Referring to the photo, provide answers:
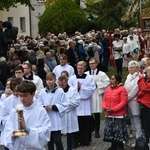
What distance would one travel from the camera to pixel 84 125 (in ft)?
40.1

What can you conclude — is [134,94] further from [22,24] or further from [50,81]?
[22,24]

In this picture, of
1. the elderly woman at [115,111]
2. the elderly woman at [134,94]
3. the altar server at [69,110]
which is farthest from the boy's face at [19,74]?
the elderly woman at [134,94]

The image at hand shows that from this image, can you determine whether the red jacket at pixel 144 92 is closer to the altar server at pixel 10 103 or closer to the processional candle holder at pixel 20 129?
the altar server at pixel 10 103

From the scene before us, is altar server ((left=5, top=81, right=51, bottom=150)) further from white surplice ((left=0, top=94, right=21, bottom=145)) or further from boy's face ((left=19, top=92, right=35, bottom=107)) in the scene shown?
white surplice ((left=0, top=94, right=21, bottom=145))

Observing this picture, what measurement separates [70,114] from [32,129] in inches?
156

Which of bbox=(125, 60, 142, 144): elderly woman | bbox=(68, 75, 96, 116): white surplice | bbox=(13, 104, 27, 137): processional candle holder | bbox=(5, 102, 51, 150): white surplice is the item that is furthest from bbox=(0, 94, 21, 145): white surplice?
bbox=(68, 75, 96, 116): white surplice

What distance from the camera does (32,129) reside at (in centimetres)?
682

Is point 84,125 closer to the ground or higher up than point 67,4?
closer to the ground

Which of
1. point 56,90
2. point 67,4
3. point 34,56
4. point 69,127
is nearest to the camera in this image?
point 56,90

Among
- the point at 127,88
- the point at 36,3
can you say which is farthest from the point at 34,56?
the point at 36,3

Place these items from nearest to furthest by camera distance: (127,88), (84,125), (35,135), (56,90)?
(35,135), (56,90), (127,88), (84,125)

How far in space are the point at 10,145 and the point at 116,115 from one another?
435 cm

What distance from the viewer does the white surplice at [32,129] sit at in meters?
6.86

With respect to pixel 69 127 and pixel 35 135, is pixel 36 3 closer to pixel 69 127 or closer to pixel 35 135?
pixel 69 127
